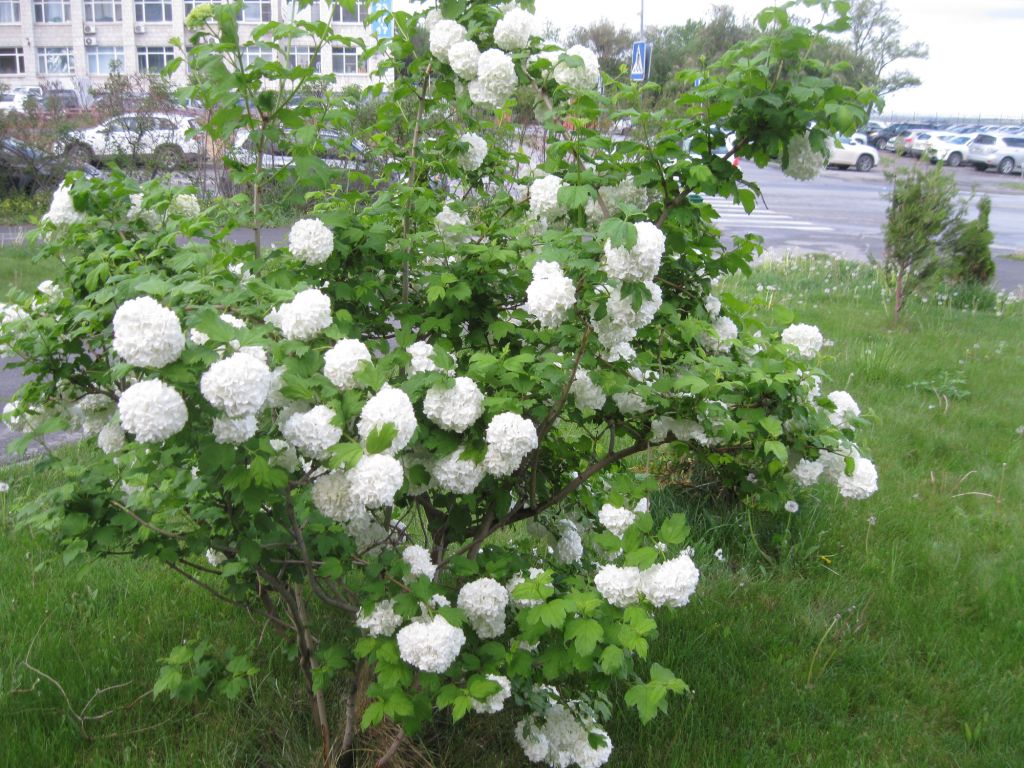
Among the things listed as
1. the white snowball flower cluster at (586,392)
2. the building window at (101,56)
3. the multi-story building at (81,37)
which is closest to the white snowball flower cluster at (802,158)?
the white snowball flower cluster at (586,392)

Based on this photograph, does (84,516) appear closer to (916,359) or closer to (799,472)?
(799,472)

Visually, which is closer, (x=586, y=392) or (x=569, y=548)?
(x=586, y=392)

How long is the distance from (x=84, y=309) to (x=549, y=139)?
1339mm

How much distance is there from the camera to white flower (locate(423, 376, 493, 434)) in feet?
6.48

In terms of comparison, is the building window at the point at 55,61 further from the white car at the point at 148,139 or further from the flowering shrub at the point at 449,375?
the flowering shrub at the point at 449,375

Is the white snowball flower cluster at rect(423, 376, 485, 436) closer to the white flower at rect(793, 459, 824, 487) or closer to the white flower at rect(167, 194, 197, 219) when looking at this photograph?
the white flower at rect(793, 459, 824, 487)

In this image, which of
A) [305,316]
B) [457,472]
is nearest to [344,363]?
[305,316]

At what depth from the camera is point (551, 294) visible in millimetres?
2051

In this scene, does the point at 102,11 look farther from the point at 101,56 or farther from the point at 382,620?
the point at 382,620

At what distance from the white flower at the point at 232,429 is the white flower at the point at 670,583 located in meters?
0.92

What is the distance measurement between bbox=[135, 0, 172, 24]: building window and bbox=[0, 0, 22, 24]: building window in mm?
7300

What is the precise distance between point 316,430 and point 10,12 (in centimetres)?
6050

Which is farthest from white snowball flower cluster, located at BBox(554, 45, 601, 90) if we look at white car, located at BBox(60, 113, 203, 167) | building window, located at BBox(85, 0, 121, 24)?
building window, located at BBox(85, 0, 121, 24)

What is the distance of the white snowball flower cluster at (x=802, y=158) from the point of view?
244cm
